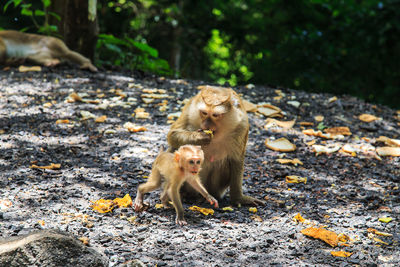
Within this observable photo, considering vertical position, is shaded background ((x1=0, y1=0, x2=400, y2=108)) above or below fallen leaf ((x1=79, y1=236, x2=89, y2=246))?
above

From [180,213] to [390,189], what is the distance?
96.4 inches

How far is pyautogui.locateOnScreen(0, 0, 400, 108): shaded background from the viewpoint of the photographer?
9266 mm

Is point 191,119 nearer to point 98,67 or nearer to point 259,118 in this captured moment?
point 259,118

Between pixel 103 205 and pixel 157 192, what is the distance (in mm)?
684

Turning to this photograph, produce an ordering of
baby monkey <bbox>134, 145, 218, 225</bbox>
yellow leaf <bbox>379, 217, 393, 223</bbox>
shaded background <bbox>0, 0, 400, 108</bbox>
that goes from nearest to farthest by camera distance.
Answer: baby monkey <bbox>134, 145, 218, 225</bbox> < yellow leaf <bbox>379, 217, 393, 223</bbox> < shaded background <bbox>0, 0, 400, 108</bbox>

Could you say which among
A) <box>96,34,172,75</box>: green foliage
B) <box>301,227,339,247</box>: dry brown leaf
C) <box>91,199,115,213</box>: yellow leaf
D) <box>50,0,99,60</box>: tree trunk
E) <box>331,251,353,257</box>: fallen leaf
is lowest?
<box>91,199,115,213</box>: yellow leaf

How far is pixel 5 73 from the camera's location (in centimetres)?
746

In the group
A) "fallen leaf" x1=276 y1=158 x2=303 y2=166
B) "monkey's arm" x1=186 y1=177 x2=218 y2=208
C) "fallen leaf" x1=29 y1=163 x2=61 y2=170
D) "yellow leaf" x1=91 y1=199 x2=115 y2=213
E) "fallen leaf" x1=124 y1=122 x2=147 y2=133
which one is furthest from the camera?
"fallen leaf" x1=124 y1=122 x2=147 y2=133

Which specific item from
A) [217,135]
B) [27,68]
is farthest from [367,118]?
[27,68]

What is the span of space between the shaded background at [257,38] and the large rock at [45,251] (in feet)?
19.0

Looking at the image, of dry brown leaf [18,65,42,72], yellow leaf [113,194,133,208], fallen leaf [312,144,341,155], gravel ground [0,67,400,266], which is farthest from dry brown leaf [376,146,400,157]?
dry brown leaf [18,65,42,72]

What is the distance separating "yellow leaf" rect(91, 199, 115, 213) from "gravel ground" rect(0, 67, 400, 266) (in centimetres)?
5

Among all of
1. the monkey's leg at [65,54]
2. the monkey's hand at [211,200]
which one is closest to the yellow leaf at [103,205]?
the monkey's hand at [211,200]

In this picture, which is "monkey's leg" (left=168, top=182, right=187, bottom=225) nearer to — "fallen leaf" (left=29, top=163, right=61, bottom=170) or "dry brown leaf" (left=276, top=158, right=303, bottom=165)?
"fallen leaf" (left=29, top=163, right=61, bottom=170)
